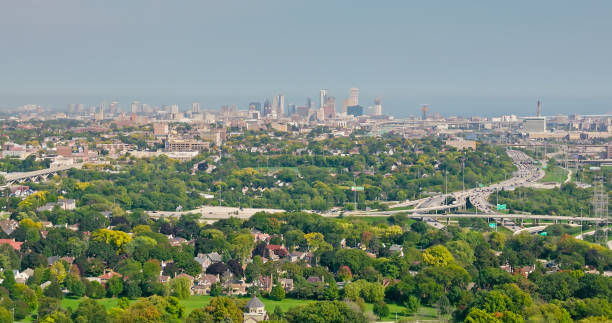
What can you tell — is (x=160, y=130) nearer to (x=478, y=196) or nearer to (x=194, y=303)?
(x=478, y=196)

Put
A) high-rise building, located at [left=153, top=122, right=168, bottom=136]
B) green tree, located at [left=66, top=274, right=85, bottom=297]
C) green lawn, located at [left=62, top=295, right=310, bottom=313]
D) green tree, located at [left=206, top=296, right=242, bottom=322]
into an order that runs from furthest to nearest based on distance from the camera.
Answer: high-rise building, located at [left=153, top=122, right=168, bottom=136] < green tree, located at [left=66, top=274, right=85, bottom=297] < green lawn, located at [left=62, top=295, right=310, bottom=313] < green tree, located at [left=206, top=296, right=242, bottom=322]

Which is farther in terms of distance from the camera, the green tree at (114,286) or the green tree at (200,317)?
the green tree at (114,286)

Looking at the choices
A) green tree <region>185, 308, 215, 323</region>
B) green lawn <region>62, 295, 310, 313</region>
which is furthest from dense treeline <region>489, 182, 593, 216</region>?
green tree <region>185, 308, 215, 323</region>

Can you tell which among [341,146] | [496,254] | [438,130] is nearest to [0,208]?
[496,254]

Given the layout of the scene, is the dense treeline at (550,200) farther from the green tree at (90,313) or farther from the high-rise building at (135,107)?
the high-rise building at (135,107)

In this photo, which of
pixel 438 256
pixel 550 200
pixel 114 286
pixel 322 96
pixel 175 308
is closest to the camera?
pixel 175 308

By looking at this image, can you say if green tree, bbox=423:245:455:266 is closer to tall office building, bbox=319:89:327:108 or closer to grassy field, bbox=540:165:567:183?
grassy field, bbox=540:165:567:183

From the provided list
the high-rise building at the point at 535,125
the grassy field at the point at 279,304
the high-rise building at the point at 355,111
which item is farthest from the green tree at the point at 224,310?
the high-rise building at the point at 355,111

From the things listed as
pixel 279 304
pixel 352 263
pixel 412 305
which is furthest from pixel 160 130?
pixel 412 305
